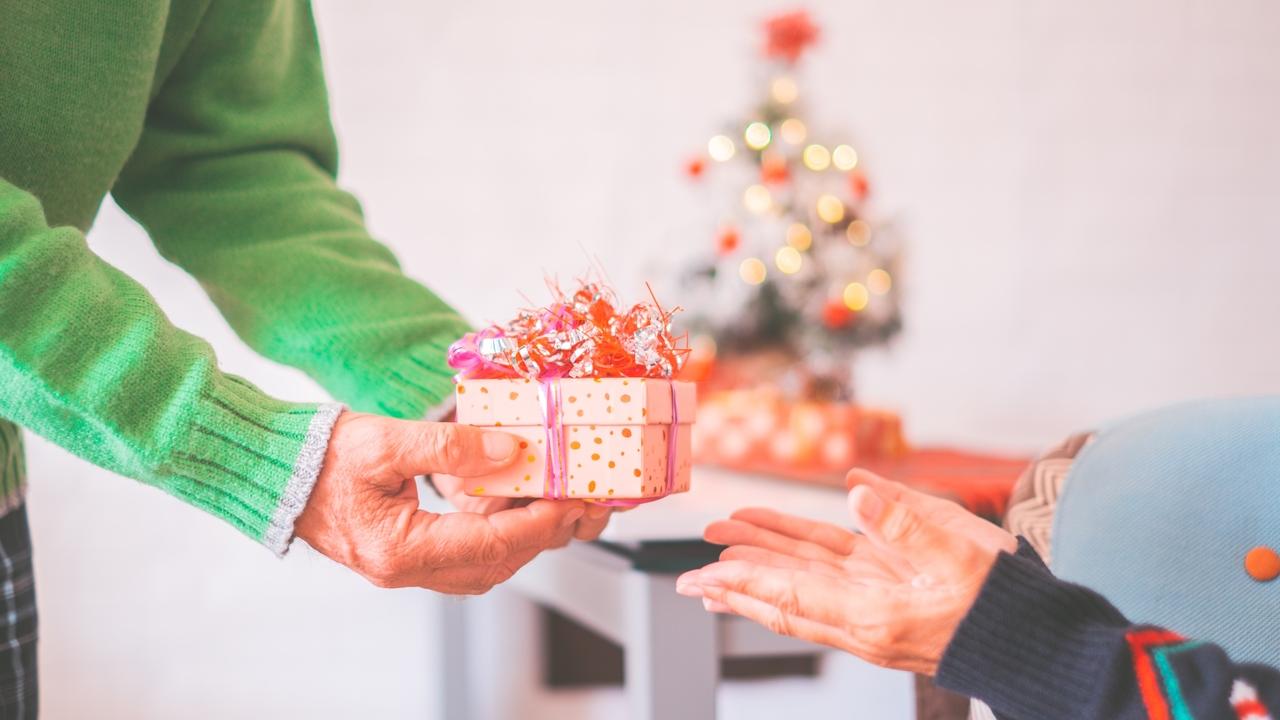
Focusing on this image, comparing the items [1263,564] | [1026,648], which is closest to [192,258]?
[1026,648]

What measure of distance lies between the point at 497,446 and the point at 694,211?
162 cm

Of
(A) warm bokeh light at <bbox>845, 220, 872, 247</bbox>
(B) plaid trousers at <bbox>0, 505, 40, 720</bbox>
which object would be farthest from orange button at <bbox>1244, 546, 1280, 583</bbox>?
(A) warm bokeh light at <bbox>845, 220, 872, 247</bbox>

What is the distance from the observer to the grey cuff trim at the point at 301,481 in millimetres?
689

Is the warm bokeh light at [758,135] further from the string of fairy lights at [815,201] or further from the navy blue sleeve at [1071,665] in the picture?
the navy blue sleeve at [1071,665]

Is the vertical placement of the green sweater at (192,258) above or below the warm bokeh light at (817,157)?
below

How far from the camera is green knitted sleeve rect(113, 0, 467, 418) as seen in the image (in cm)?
90

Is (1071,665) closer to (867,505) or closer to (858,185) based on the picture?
(867,505)

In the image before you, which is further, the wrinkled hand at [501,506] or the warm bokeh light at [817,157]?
the warm bokeh light at [817,157]

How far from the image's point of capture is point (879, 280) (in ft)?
6.02

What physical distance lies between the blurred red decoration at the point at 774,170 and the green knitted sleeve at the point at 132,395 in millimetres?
1256

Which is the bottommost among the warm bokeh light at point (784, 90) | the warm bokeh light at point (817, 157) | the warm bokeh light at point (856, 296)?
the warm bokeh light at point (856, 296)

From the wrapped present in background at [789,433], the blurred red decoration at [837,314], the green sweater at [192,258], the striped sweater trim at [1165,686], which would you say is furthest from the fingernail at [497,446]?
the blurred red decoration at [837,314]

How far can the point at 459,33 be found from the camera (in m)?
2.12

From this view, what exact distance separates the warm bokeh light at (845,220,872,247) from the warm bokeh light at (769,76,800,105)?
0.88ft
